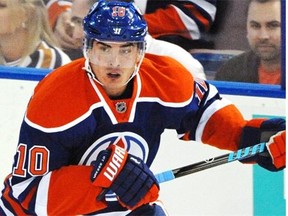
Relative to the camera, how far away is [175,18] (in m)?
3.46

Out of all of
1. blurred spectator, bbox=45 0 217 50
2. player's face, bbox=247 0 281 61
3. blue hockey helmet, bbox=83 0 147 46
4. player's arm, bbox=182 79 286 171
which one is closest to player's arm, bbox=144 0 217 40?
blurred spectator, bbox=45 0 217 50

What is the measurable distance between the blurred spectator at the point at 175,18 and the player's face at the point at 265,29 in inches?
5.3

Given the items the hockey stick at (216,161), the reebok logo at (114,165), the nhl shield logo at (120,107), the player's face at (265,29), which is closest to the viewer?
the reebok logo at (114,165)

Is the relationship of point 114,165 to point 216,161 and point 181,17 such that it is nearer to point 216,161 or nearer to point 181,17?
Answer: point 216,161

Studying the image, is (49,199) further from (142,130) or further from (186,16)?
(186,16)

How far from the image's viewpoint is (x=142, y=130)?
103 inches

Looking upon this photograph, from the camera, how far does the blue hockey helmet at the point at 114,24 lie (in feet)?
8.24

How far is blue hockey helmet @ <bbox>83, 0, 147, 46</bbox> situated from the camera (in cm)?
251

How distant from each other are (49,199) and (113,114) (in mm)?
263

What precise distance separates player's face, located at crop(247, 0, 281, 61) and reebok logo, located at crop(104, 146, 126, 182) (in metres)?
1.08

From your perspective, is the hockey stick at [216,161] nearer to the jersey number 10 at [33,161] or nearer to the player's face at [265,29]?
the jersey number 10 at [33,161]

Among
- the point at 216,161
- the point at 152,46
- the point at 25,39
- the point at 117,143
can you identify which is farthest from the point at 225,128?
the point at 25,39

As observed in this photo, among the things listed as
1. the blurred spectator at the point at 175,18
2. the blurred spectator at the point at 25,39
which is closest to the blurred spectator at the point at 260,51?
the blurred spectator at the point at 175,18

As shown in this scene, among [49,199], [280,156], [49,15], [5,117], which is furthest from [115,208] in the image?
[49,15]
